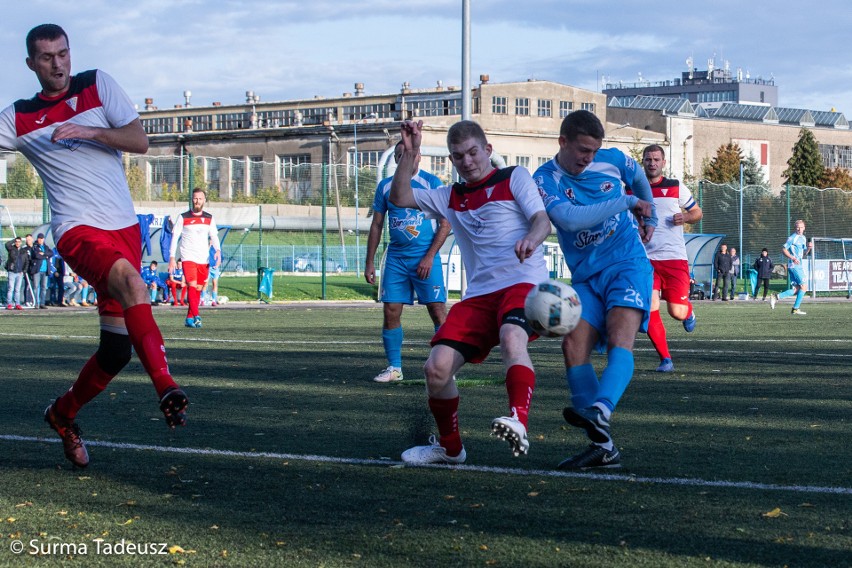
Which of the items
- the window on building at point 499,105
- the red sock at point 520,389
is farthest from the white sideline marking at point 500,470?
the window on building at point 499,105

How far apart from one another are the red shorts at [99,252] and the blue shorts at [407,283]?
4.75 metres

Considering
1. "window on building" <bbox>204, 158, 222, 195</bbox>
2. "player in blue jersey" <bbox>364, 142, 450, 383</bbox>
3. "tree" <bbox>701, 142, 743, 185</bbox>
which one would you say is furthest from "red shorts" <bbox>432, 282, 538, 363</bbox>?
"tree" <bbox>701, 142, 743, 185</bbox>

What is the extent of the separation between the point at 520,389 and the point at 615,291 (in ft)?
3.11

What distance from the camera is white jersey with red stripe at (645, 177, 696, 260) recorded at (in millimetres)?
11477

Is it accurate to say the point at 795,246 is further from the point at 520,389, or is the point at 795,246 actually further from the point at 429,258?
the point at 520,389

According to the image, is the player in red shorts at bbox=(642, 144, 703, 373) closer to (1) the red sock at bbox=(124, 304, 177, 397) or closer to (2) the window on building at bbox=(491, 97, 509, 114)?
(1) the red sock at bbox=(124, 304, 177, 397)

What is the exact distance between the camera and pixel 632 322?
626 centimetres

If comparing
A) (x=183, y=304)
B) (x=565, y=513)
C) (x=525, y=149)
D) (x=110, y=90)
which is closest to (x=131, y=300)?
(x=110, y=90)

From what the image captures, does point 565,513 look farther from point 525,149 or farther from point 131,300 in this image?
point 525,149

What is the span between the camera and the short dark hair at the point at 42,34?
19.4ft

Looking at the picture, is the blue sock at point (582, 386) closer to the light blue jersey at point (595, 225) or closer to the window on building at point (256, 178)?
the light blue jersey at point (595, 225)

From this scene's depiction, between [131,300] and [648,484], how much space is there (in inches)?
99.9

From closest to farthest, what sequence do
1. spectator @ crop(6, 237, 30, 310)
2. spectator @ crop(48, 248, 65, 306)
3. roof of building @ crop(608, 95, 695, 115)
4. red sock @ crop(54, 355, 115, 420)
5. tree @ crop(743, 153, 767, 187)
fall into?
red sock @ crop(54, 355, 115, 420) → spectator @ crop(6, 237, 30, 310) → spectator @ crop(48, 248, 65, 306) → tree @ crop(743, 153, 767, 187) → roof of building @ crop(608, 95, 695, 115)

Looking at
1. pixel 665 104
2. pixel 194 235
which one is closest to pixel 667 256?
pixel 194 235
